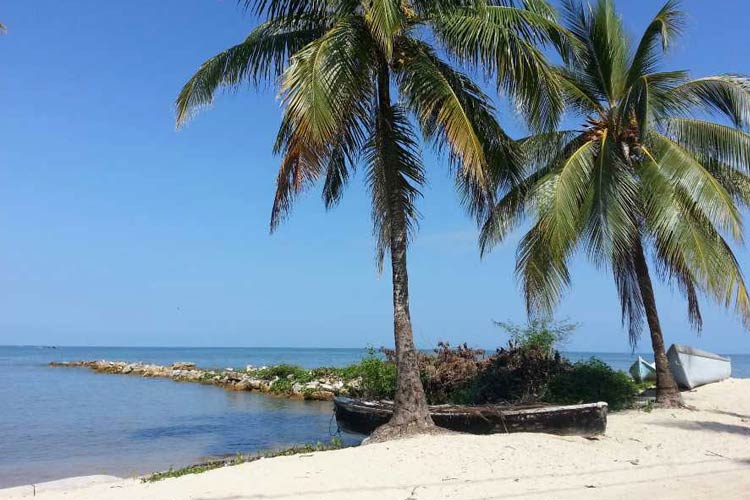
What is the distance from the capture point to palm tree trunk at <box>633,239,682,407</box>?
530 inches

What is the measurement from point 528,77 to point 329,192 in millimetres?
4925

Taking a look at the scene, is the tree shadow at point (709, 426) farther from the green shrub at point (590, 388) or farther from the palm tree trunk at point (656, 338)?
the green shrub at point (590, 388)

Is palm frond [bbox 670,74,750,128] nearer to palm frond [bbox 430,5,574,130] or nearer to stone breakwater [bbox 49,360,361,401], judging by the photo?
palm frond [bbox 430,5,574,130]

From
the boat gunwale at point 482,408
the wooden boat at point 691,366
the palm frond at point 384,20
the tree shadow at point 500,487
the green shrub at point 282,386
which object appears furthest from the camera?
the green shrub at point 282,386

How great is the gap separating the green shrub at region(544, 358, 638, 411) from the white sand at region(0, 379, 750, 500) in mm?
3479

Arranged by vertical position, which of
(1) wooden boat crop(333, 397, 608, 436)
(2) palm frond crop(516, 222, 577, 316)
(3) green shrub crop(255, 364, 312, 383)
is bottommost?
(3) green shrub crop(255, 364, 312, 383)

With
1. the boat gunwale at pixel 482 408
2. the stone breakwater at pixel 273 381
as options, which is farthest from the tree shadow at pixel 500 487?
the stone breakwater at pixel 273 381

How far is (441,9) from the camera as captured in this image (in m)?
10.7

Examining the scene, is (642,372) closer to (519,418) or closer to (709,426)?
(709,426)

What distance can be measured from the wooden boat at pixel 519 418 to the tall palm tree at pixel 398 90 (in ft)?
3.34

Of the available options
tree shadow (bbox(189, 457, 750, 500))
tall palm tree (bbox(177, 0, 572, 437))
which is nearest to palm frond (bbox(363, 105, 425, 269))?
tall palm tree (bbox(177, 0, 572, 437))

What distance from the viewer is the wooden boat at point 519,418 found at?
33.9 ft

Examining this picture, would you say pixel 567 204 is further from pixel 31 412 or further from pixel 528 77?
Result: pixel 31 412

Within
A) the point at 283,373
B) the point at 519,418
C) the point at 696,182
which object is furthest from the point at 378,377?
the point at 283,373
